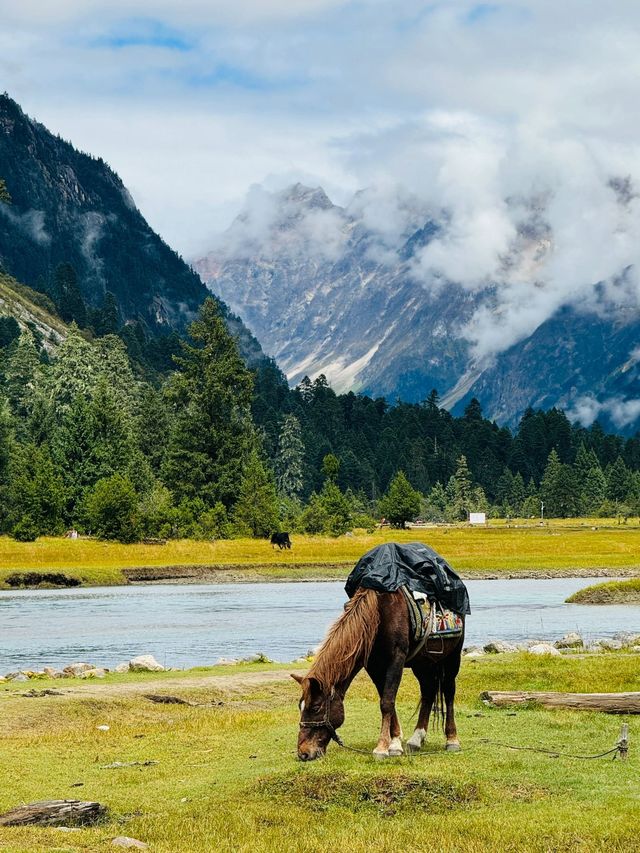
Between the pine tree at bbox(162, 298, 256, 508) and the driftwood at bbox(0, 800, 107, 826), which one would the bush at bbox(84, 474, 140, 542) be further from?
the driftwood at bbox(0, 800, 107, 826)

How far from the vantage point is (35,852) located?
12656 millimetres

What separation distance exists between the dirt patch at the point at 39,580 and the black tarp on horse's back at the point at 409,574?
6118 centimetres

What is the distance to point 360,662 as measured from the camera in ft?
55.2

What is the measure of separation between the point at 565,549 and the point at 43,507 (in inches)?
1817

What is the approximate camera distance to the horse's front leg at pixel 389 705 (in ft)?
55.3

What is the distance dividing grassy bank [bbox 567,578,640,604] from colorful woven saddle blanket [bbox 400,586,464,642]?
46.9m

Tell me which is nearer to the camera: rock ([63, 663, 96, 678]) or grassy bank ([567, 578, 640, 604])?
rock ([63, 663, 96, 678])

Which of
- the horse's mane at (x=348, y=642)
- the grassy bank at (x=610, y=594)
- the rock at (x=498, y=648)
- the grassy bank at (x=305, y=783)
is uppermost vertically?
the horse's mane at (x=348, y=642)

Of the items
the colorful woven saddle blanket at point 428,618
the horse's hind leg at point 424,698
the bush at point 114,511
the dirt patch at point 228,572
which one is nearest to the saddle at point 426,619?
the colorful woven saddle blanket at point 428,618

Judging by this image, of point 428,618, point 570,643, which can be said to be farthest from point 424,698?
point 570,643

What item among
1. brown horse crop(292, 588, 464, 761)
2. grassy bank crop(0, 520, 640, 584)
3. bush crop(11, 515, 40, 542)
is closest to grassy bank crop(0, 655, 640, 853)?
brown horse crop(292, 588, 464, 761)

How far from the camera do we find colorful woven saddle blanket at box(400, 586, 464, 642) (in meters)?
17.1

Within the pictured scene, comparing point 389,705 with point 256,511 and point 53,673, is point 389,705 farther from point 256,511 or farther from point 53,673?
point 256,511

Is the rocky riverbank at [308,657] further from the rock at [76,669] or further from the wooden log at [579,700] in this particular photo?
the wooden log at [579,700]
